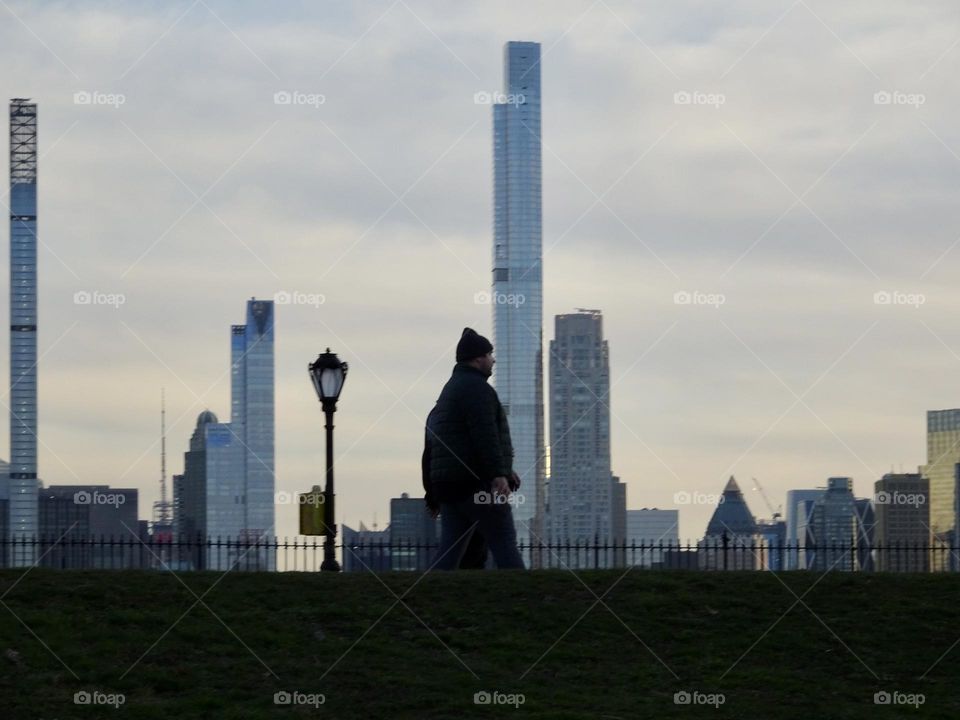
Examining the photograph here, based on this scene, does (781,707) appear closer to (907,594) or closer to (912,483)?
(907,594)

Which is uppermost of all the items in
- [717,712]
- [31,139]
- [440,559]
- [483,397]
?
[31,139]

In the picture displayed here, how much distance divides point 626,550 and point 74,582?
262 inches

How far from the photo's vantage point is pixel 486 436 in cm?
1562

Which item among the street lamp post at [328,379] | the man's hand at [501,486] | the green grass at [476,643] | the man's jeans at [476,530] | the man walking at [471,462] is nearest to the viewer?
the green grass at [476,643]

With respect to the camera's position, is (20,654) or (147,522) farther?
(147,522)

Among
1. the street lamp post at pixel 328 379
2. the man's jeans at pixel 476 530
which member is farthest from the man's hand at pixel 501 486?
the street lamp post at pixel 328 379

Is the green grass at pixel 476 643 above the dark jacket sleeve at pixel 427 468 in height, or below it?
below

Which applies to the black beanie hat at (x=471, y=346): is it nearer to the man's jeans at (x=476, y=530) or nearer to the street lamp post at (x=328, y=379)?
the man's jeans at (x=476, y=530)

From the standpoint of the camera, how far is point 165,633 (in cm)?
1386

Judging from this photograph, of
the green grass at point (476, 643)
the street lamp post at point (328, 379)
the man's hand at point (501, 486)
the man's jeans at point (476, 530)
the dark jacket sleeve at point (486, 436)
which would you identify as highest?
the street lamp post at point (328, 379)

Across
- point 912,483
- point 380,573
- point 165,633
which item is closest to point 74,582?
point 165,633

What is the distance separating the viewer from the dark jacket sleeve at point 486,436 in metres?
15.6

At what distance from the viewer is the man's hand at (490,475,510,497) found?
50.9ft

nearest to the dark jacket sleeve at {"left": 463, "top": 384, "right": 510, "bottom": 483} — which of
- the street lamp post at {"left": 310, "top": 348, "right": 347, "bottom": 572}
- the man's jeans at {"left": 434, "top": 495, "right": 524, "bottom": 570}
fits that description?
the man's jeans at {"left": 434, "top": 495, "right": 524, "bottom": 570}
